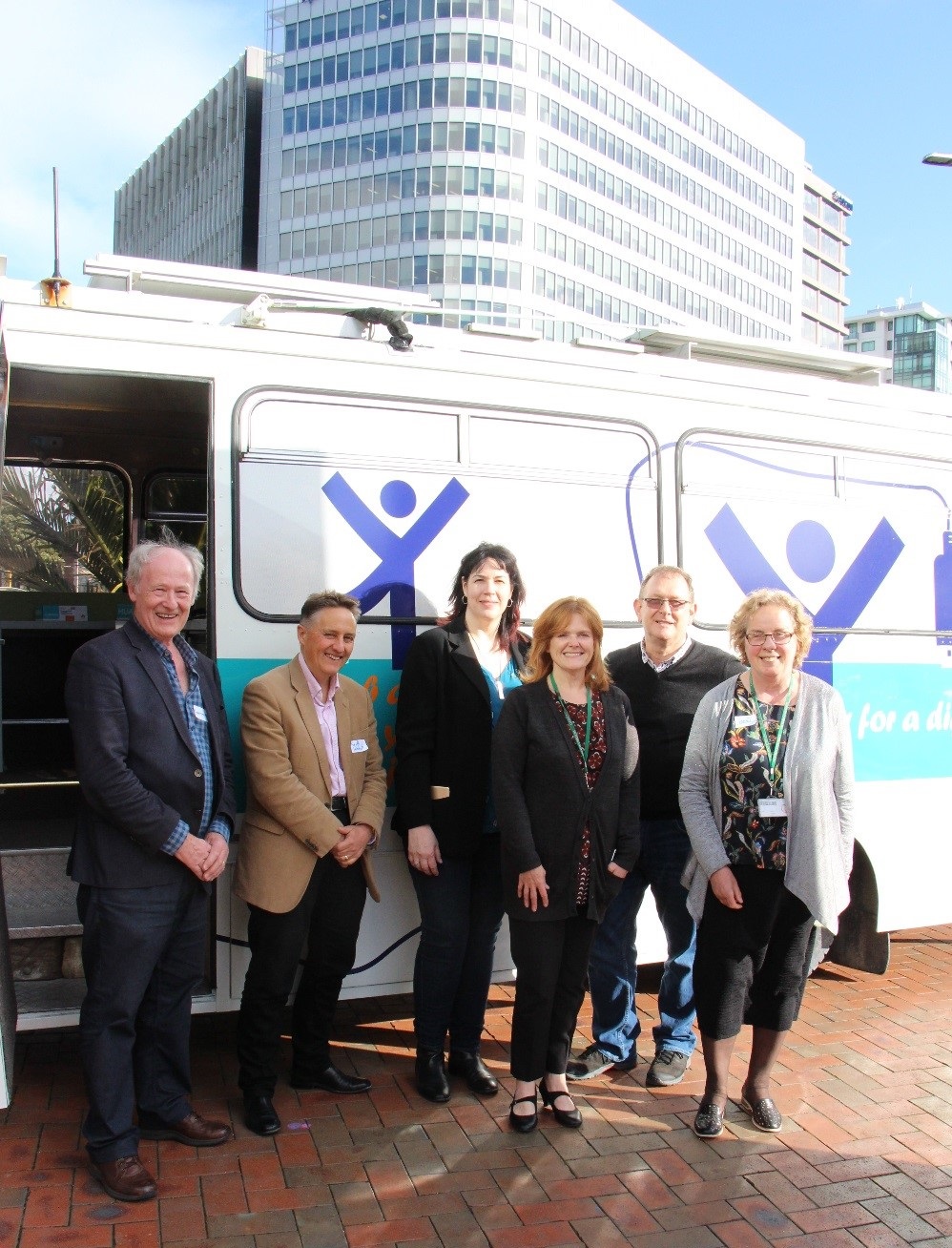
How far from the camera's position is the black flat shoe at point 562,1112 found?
3.95 metres

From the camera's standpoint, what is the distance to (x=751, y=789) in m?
3.83

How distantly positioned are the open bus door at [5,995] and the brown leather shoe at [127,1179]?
1.23 feet

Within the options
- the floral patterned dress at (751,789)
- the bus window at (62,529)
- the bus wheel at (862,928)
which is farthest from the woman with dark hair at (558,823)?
the bus window at (62,529)

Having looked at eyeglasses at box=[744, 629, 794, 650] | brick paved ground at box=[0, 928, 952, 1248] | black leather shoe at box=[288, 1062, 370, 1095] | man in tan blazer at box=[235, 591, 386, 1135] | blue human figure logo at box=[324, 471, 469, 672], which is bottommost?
brick paved ground at box=[0, 928, 952, 1248]

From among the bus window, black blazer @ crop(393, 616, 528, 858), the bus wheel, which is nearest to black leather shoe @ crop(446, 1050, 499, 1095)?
black blazer @ crop(393, 616, 528, 858)

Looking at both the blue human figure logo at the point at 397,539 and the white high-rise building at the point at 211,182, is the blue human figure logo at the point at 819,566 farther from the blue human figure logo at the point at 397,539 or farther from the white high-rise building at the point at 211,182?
the white high-rise building at the point at 211,182

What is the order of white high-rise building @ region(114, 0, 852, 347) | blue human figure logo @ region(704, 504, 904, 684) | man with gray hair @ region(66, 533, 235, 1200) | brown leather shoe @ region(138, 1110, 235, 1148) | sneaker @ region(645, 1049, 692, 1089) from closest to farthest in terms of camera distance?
man with gray hair @ region(66, 533, 235, 1200)
brown leather shoe @ region(138, 1110, 235, 1148)
sneaker @ region(645, 1049, 692, 1089)
blue human figure logo @ region(704, 504, 904, 684)
white high-rise building @ region(114, 0, 852, 347)

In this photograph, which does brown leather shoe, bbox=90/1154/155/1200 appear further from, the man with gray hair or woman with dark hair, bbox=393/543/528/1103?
woman with dark hair, bbox=393/543/528/1103

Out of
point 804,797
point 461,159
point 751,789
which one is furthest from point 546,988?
point 461,159

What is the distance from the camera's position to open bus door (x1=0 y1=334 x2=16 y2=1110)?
3445 millimetres

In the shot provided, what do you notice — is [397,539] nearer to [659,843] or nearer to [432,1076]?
[659,843]

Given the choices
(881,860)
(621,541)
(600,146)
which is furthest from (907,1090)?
(600,146)

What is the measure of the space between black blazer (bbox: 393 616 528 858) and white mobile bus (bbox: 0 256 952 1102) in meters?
0.30

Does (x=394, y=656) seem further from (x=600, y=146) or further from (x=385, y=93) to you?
(x=600, y=146)
